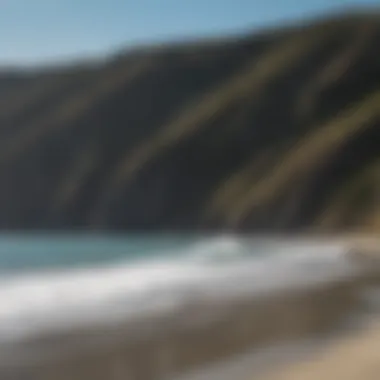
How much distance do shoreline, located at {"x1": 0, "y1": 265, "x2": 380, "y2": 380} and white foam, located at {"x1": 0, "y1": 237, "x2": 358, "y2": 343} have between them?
0.96 m

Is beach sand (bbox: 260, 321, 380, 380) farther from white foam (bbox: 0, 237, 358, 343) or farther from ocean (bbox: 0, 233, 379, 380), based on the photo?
white foam (bbox: 0, 237, 358, 343)

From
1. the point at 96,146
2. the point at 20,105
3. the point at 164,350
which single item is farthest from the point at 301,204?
the point at 164,350

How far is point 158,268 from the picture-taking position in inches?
981

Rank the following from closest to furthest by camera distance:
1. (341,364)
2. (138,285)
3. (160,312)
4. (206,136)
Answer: (341,364)
(160,312)
(138,285)
(206,136)

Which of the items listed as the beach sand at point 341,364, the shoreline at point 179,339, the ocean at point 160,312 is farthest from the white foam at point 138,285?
the beach sand at point 341,364

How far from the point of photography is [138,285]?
1958cm

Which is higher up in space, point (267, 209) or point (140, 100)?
point (140, 100)

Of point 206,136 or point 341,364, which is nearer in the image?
point 341,364

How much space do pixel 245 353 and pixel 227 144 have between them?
1981 inches

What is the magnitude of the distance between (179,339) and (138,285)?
7.84 meters

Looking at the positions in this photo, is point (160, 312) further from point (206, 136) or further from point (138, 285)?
point (206, 136)

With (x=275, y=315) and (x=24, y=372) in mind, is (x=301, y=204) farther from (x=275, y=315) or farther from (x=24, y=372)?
(x=24, y=372)

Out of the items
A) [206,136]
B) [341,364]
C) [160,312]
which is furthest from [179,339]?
[206,136]

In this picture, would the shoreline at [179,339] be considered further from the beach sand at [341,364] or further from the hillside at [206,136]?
the hillside at [206,136]
